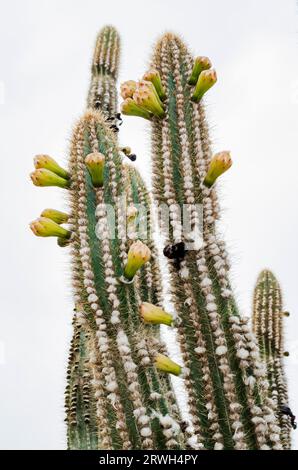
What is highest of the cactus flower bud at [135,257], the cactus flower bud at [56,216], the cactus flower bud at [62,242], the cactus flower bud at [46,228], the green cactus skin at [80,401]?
the cactus flower bud at [56,216]

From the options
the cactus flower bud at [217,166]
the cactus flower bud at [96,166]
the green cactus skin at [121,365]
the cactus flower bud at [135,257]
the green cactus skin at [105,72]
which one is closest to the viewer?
the green cactus skin at [121,365]

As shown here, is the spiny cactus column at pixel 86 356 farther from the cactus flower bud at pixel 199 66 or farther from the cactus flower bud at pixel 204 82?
the cactus flower bud at pixel 199 66

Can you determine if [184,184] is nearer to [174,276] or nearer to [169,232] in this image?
[169,232]

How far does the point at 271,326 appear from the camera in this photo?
6793 mm

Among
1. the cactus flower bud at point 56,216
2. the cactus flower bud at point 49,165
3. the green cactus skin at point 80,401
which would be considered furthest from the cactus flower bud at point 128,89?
the green cactus skin at point 80,401

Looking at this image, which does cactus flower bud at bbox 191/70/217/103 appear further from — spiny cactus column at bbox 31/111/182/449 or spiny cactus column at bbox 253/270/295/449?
spiny cactus column at bbox 253/270/295/449

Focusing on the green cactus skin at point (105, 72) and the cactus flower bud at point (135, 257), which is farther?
the green cactus skin at point (105, 72)

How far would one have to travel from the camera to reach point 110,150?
3592 millimetres

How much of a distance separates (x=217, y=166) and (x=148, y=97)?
598 mm

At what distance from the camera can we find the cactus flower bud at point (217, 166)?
3195mm

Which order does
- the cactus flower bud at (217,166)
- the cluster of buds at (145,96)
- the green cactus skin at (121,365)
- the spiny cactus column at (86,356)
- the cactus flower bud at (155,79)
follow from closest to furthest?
the green cactus skin at (121,365) < the cactus flower bud at (217,166) < the cluster of buds at (145,96) < the cactus flower bud at (155,79) < the spiny cactus column at (86,356)

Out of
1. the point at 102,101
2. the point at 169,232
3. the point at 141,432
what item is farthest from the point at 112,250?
the point at 102,101

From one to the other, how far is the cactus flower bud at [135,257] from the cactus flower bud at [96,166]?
0.48 meters

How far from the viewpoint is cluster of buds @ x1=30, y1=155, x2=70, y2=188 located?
3348 millimetres
